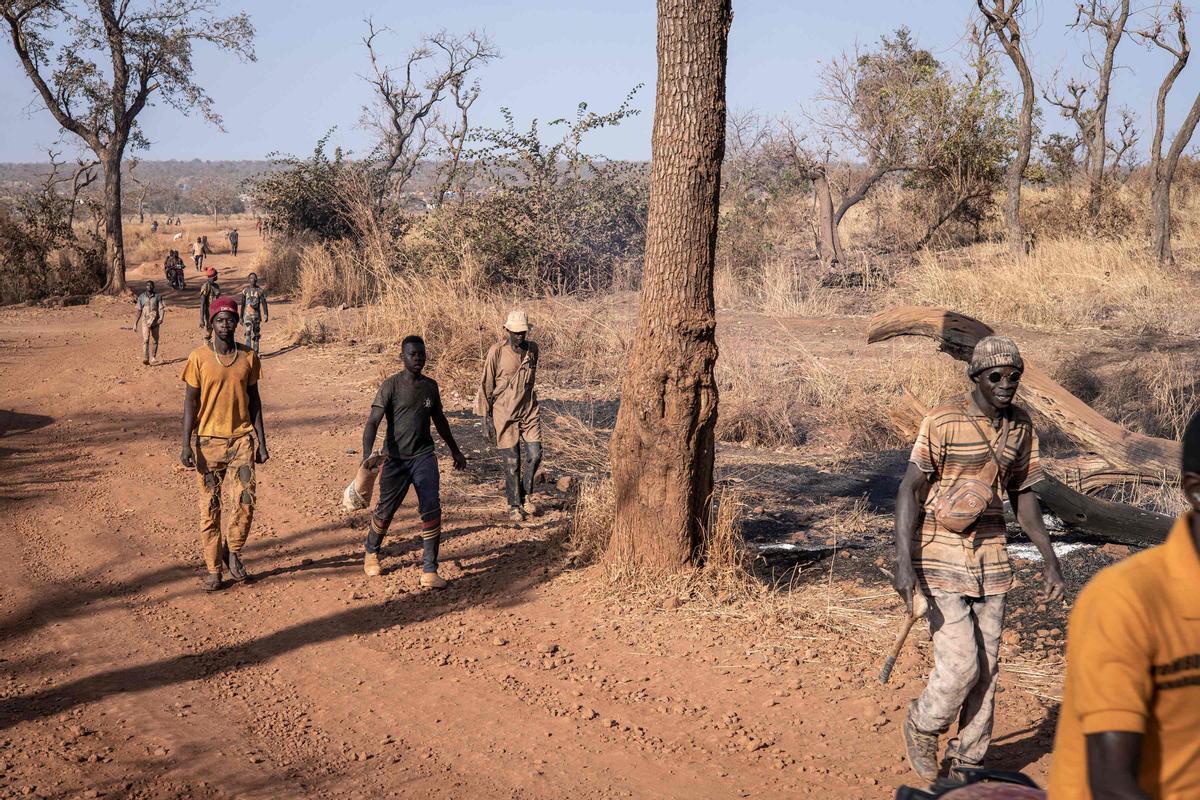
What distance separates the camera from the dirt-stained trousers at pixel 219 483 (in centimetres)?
669

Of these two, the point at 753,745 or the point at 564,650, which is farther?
the point at 564,650

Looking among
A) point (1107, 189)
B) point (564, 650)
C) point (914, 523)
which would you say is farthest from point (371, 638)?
point (1107, 189)

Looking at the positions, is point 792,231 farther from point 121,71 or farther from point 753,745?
point 753,745

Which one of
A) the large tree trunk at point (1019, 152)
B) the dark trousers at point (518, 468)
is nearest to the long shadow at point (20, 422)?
the dark trousers at point (518, 468)

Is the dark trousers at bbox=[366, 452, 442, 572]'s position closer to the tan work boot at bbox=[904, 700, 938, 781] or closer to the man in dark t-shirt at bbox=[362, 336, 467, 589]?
the man in dark t-shirt at bbox=[362, 336, 467, 589]

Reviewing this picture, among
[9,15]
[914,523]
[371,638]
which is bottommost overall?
[371,638]

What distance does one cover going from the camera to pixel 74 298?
24.9m

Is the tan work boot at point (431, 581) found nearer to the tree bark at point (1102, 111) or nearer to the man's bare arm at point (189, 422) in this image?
the man's bare arm at point (189, 422)

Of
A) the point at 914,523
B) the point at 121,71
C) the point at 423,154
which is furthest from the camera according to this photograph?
the point at 423,154

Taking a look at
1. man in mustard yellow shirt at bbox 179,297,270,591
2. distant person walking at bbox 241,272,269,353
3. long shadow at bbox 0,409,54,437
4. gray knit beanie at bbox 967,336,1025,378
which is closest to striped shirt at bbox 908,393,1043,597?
gray knit beanie at bbox 967,336,1025,378

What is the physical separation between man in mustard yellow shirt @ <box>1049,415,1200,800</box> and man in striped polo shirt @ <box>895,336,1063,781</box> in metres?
2.20

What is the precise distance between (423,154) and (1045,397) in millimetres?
22618

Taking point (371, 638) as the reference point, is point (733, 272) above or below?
above

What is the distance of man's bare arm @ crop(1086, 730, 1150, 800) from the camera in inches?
68.9
